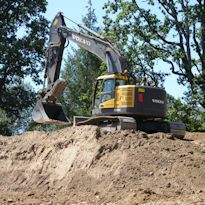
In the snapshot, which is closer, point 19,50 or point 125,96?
point 125,96

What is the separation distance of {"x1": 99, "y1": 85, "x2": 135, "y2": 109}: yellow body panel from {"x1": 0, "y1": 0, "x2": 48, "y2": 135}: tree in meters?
16.8

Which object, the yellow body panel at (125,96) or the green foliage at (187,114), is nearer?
the yellow body panel at (125,96)

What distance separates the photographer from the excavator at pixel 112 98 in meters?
14.6

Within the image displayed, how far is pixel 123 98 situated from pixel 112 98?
51 cm

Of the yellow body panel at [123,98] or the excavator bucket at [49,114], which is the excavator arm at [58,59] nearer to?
the excavator bucket at [49,114]

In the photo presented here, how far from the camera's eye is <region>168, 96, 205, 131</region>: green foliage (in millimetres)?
29125

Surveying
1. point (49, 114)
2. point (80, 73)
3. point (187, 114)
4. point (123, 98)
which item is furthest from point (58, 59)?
point (80, 73)

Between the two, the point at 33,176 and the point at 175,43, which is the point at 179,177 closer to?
the point at 33,176

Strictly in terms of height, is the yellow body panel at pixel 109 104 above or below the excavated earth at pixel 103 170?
above

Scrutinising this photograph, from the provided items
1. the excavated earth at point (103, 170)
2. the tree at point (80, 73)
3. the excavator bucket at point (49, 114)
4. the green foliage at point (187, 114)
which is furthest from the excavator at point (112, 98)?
the tree at point (80, 73)

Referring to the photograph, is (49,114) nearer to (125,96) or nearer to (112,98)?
(112,98)

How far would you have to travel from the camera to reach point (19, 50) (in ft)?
102

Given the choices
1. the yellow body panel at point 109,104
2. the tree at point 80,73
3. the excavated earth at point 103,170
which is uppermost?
the tree at point 80,73

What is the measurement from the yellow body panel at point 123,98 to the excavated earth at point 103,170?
1694 mm
